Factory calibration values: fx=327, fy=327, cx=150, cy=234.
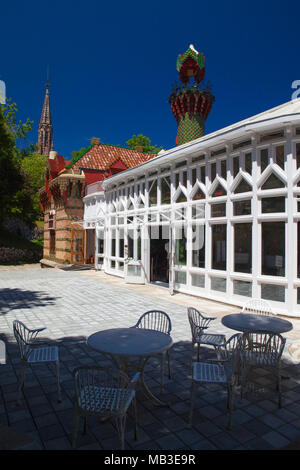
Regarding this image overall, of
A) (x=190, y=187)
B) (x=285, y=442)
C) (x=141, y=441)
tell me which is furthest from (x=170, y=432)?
(x=190, y=187)

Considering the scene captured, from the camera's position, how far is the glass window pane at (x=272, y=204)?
27.6 feet

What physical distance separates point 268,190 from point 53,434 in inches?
293

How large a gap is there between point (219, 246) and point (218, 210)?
3.67 ft

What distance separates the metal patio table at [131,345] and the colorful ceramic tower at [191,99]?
2457cm

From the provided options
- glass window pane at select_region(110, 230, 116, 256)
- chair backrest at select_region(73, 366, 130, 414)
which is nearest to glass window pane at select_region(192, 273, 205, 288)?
glass window pane at select_region(110, 230, 116, 256)

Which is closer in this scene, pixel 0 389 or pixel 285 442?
pixel 285 442

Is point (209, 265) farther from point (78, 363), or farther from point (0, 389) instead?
point (0, 389)

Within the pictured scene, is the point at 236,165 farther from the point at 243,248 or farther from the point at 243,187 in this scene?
the point at 243,248

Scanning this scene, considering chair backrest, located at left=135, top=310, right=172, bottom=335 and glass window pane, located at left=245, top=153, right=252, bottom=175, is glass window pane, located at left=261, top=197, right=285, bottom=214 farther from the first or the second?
chair backrest, located at left=135, top=310, right=172, bottom=335

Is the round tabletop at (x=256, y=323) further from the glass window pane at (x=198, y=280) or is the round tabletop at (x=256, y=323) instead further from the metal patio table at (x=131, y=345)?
the glass window pane at (x=198, y=280)

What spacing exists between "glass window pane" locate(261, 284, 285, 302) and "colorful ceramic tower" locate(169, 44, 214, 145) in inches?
803
